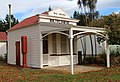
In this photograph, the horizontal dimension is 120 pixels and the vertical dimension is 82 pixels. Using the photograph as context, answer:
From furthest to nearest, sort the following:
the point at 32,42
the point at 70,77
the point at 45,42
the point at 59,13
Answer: the point at 59,13, the point at 45,42, the point at 32,42, the point at 70,77

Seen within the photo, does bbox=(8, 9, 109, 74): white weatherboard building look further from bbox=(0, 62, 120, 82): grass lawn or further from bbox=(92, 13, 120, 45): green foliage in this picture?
bbox=(0, 62, 120, 82): grass lawn

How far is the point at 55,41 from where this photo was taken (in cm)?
2094

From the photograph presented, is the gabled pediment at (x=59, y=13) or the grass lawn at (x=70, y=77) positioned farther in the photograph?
the gabled pediment at (x=59, y=13)

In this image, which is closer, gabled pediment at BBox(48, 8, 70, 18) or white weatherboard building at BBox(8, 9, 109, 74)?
white weatherboard building at BBox(8, 9, 109, 74)

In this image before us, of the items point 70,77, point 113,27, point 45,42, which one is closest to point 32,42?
point 45,42

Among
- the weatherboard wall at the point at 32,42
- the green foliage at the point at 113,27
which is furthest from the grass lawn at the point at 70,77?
the weatherboard wall at the point at 32,42

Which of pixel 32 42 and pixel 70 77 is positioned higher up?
pixel 32 42

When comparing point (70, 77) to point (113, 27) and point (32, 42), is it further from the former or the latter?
point (32, 42)

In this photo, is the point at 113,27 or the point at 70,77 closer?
the point at 70,77

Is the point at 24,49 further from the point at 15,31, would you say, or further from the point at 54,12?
the point at 54,12

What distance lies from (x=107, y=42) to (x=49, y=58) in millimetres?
5160

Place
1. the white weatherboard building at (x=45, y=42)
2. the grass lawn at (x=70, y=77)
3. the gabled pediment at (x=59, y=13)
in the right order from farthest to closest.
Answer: the gabled pediment at (x=59, y=13)
the white weatherboard building at (x=45, y=42)
the grass lawn at (x=70, y=77)

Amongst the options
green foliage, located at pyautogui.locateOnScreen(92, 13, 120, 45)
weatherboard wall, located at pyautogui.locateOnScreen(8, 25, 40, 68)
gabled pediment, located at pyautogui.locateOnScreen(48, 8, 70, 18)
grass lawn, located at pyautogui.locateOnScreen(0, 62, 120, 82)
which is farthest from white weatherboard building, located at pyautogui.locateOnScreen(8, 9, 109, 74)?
grass lawn, located at pyautogui.locateOnScreen(0, 62, 120, 82)

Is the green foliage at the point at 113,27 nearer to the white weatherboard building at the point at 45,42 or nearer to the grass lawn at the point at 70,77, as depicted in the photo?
the white weatherboard building at the point at 45,42
